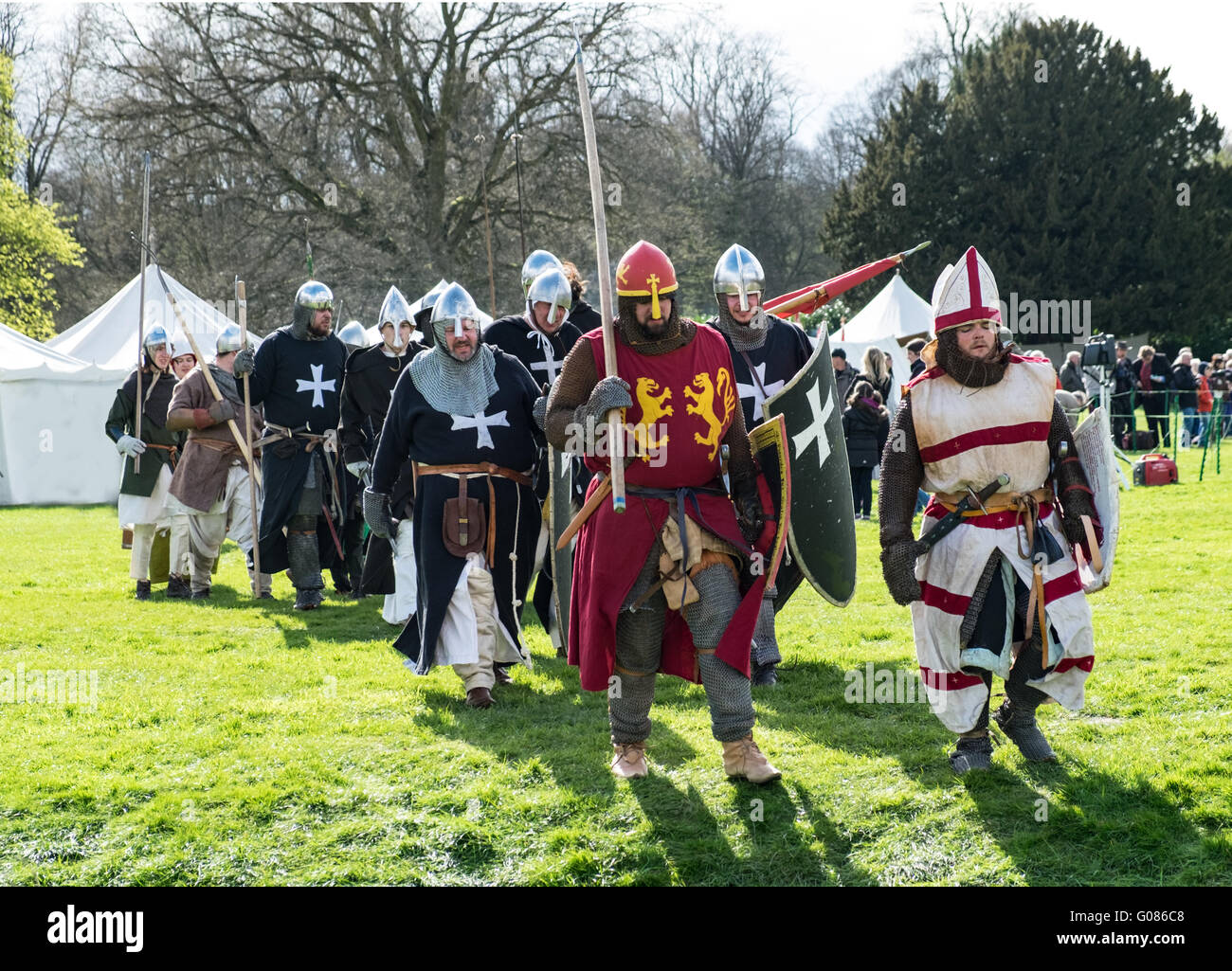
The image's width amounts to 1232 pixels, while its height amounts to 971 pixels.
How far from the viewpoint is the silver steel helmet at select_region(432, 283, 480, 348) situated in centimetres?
529

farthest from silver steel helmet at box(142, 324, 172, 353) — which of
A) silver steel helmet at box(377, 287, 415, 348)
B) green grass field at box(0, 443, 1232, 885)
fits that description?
green grass field at box(0, 443, 1232, 885)

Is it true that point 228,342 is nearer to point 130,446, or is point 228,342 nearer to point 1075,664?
point 130,446

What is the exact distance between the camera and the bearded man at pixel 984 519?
390cm

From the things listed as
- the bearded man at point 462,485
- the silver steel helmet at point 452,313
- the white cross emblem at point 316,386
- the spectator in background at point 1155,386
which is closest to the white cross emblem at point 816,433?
the bearded man at point 462,485

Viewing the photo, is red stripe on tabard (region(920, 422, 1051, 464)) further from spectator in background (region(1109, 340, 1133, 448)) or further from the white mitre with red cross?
spectator in background (region(1109, 340, 1133, 448))

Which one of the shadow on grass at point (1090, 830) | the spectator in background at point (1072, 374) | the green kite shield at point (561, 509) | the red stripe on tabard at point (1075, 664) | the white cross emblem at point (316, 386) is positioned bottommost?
the shadow on grass at point (1090, 830)

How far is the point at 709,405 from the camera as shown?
13.0ft

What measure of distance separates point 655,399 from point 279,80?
18.6 m

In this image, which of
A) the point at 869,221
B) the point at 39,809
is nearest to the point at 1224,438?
the point at 869,221

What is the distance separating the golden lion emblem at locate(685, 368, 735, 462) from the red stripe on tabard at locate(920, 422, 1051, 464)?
673 mm

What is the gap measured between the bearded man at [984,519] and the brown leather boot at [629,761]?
937 millimetres

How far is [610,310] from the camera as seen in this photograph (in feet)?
12.6

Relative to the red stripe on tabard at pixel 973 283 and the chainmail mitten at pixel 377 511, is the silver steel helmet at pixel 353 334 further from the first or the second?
the red stripe on tabard at pixel 973 283

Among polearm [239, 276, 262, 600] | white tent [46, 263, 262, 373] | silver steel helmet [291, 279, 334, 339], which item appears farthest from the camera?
white tent [46, 263, 262, 373]
